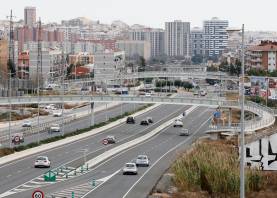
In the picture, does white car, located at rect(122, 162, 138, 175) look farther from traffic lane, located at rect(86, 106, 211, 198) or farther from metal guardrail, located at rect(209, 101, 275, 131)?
metal guardrail, located at rect(209, 101, 275, 131)

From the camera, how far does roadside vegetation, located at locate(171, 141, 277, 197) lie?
33.8 meters

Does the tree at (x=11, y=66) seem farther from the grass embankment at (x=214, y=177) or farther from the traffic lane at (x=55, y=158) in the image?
the grass embankment at (x=214, y=177)

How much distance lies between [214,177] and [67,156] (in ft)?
58.2

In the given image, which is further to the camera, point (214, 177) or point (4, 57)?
point (4, 57)

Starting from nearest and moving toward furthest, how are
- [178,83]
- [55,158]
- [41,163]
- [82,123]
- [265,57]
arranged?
1. [41,163]
2. [55,158]
3. [82,123]
4. [265,57]
5. [178,83]

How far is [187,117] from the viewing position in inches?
3610

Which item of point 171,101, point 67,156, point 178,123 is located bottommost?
point 178,123

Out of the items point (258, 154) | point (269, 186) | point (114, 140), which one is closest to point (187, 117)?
point (114, 140)

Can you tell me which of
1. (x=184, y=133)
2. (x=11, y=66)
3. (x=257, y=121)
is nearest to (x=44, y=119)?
(x=184, y=133)

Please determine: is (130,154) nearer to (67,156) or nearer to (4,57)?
(67,156)

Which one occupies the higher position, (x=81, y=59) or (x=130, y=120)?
(x=81, y=59)

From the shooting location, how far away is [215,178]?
3478 centimetres

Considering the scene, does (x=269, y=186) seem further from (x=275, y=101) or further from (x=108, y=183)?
(x=275, y=101)

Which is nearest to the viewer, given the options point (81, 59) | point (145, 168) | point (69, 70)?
point (145, 168)
